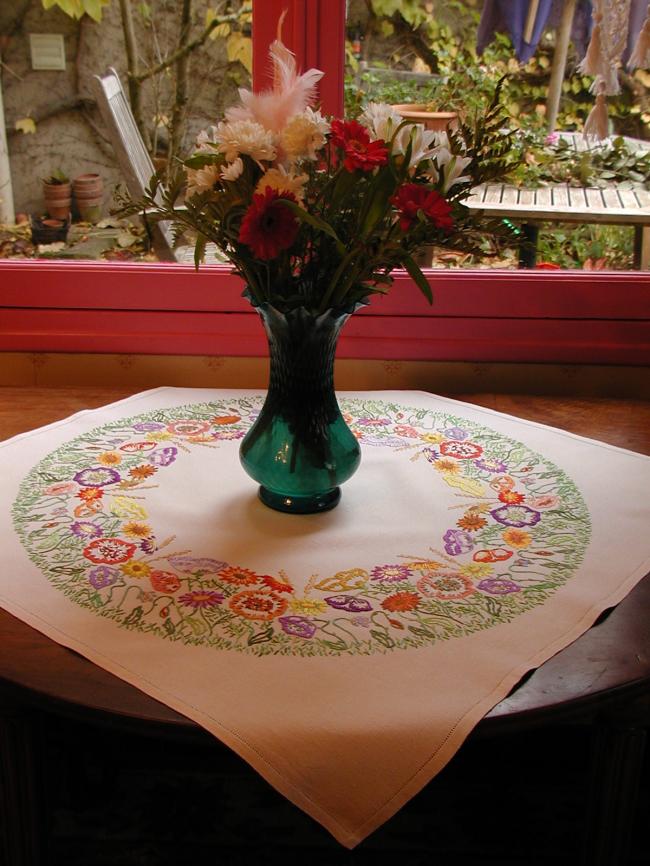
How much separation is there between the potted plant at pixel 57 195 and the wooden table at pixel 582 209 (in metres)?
0.79

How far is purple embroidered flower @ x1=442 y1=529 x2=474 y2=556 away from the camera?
1185 mm

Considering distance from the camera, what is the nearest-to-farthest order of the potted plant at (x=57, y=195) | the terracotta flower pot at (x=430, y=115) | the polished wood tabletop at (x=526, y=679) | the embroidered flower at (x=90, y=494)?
1. the polished wood tabletop at (x=526, y=679)
2. the embroidered flower at (x=90, y=494)
3. the terracotta flower pot at (x=430, y=115)
4. the potted plant at (x=57, y=195)

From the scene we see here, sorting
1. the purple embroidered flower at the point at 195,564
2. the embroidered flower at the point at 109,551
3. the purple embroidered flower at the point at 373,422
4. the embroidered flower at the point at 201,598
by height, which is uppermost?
the purple embroidered flower at the point at 373,422

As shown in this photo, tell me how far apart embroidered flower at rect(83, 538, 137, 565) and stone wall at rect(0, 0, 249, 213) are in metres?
0.89

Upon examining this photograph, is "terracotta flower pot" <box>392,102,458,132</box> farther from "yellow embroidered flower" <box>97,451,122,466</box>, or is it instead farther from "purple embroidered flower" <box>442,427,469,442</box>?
"yellow embroidered flower" <box>97,451,122,466</box>

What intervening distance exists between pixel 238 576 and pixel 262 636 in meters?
0.13

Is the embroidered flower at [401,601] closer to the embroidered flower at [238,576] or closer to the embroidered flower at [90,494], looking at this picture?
the embroidered flower at [238,576]

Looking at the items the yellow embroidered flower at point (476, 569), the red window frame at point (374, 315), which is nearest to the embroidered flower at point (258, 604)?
the yellow embroidered flower at point (476, 569)

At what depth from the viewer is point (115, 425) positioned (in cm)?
154

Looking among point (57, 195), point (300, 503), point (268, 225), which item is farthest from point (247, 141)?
point (57, 195)

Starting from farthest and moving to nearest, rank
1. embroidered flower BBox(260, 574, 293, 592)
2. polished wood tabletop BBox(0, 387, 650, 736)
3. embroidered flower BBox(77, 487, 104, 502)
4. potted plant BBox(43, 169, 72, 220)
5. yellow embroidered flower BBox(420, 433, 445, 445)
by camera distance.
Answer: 1. potted plant BBox(43, 169, 72, 220)
2. yellow embroidered flower BBox(420, 433, 445, 445)
3. embroidered flower BBox(77, 487, 104, 502)
4. embroidered flower BBox(260, 574, 293, 592)
5. polished wood tabletop BBox(0, 387, 650, 736)

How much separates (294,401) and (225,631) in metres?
0.33

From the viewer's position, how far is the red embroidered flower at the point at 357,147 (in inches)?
40.7

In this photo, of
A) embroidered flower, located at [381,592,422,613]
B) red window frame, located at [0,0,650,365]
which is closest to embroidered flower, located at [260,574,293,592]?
embroidered flower, located at [381,592,422,613]
